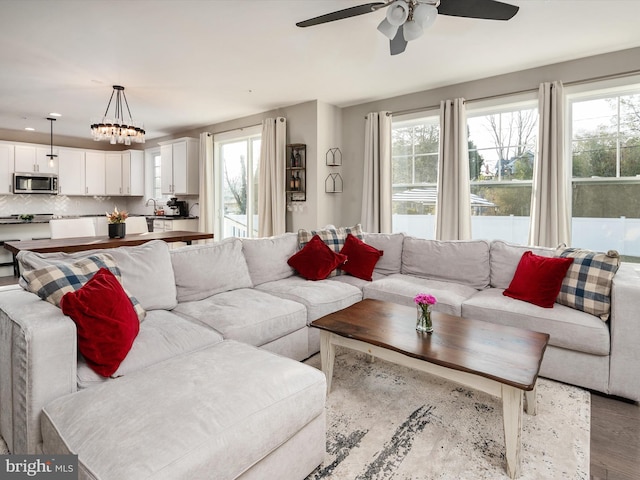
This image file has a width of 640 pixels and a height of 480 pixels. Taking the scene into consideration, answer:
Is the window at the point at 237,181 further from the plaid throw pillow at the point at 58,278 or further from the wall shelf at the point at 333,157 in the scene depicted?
the plaid throw pillow at the point at 58,278

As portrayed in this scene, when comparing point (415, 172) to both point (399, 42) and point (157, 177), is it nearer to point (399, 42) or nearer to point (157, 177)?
point (399, 42)

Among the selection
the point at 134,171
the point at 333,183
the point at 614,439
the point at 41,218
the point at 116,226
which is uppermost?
the point at 134,171

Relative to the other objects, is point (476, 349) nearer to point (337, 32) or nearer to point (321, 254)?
point (321, 254)

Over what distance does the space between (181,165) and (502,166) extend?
218 inches

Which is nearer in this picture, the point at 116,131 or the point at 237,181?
the point at 116,131

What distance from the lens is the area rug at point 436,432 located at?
1620 millimetres

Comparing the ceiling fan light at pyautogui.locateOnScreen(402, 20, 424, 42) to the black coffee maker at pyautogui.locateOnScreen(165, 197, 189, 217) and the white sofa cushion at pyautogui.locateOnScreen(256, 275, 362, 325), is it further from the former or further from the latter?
the black coffee maker at pyautogui.locateOnScreen(165, 197, 189, 217)

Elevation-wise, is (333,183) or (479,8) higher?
(479,8)

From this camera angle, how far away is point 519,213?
4.30 meters

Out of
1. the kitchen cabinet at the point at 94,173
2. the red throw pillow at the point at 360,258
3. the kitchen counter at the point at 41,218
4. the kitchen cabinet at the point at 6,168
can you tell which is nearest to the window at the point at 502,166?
the red throw pillow at the point at 360,258

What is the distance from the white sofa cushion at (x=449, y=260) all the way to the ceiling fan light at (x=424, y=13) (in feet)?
6.39

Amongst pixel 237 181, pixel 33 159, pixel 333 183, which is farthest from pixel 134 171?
pixel 333 183

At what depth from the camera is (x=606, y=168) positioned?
3.75 m

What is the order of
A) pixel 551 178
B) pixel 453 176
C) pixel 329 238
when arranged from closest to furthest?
pixel 329 238
pixel 551 178
pixel 453 176
